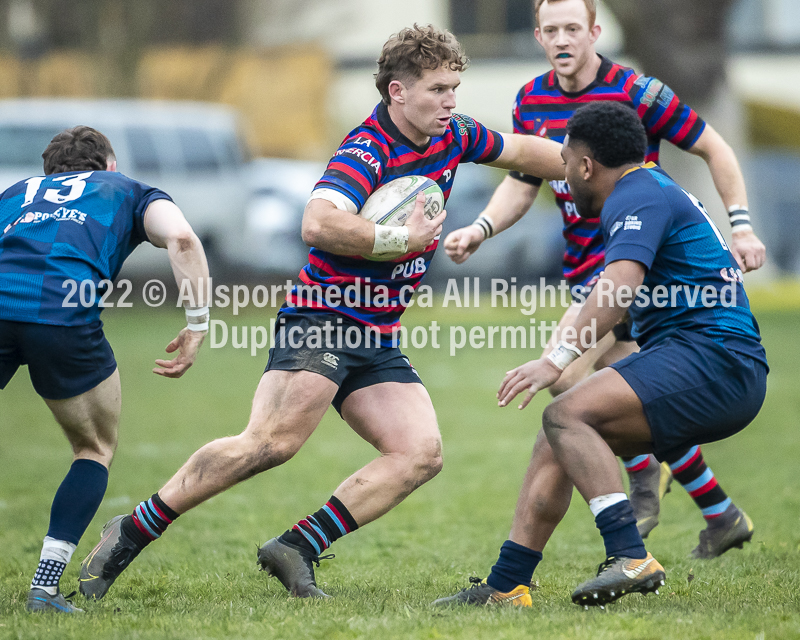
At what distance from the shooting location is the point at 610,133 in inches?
162

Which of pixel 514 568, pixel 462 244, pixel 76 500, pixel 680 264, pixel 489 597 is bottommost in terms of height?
pixel 489 597

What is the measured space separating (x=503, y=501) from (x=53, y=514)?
3.77m

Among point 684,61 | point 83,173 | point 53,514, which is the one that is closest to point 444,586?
point 53,514

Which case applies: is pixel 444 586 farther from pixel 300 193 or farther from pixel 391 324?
pixel 300 193

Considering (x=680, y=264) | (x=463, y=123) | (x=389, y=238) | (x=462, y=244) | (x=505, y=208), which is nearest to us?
(x=680, y=264)

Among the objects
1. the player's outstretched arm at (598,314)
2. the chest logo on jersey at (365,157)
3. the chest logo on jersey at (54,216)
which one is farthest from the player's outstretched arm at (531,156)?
the chest logo on jersey at (54,216)

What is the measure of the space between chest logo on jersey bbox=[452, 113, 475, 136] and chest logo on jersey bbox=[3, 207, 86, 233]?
5.57ft

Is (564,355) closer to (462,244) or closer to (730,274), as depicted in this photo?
(730,274)

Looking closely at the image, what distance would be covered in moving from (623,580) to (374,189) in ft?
6.13

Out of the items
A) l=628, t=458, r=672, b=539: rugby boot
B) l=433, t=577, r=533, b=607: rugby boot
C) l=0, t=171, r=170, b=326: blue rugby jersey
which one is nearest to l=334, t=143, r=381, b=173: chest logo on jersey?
l=0, t=171, r=170, b=326: blue rugby jersey

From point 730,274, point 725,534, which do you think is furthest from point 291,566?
point 725,534

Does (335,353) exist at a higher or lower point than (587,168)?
lower

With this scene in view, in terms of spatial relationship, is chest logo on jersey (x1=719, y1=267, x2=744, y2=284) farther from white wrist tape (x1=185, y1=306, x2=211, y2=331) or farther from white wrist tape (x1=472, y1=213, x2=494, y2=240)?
white wrist tape (x1=185, y1=306, x2=211, y2=331)

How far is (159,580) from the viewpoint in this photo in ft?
16.0
